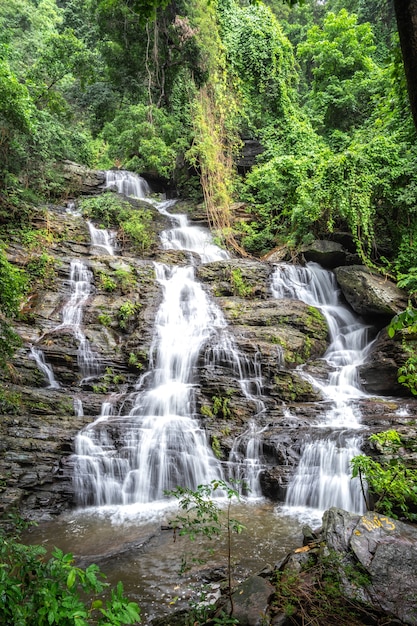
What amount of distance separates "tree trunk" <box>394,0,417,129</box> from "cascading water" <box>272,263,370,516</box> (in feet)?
19.1

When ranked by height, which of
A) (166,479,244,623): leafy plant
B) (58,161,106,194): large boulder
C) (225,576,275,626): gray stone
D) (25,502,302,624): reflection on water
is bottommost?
(25,502,302,624): reflection on water

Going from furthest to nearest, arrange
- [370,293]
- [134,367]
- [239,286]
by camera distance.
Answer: [239,286] → [370,293] → [134,367]

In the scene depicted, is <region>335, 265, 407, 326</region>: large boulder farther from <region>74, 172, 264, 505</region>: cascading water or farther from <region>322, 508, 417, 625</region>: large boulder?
<region>322, 508, 417, 625</region>: large boulder

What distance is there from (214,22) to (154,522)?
20.4 m

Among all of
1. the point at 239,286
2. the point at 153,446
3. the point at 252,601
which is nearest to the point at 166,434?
the point at 153,446

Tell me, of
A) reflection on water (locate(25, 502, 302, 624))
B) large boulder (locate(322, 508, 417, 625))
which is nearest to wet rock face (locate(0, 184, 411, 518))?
reflection on water (locate(25, 502, 302, 624))

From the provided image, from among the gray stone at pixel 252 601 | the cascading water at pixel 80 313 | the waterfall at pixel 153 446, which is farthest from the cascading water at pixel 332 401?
the cascading water at pixel 80 313

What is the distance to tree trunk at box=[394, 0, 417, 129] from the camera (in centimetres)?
191

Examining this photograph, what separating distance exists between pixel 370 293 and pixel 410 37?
33.6 feet

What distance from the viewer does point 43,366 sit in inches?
365

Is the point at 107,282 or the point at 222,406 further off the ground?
the point at 107,282

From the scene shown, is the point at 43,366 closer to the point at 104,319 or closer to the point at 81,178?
the point at 104,319

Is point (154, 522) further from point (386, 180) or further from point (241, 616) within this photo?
point (386, 180)

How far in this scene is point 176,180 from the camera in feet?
63.8
